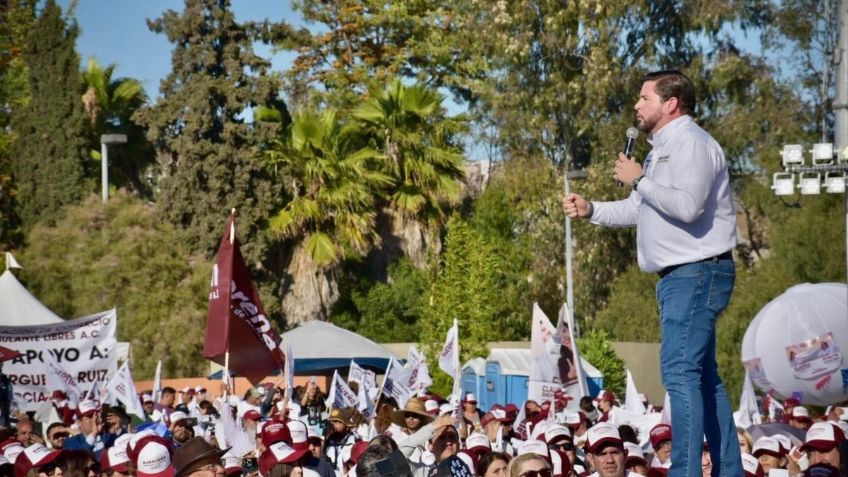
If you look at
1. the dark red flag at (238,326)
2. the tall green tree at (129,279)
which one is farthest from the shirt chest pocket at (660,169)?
the tall green tree at (129,279)

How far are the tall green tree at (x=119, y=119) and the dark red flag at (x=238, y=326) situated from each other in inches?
1222

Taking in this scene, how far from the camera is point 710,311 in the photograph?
6.14 metres

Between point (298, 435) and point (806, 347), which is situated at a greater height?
point (298, 435)

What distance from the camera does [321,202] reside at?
43281 millimetres

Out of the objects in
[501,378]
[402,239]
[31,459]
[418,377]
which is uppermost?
[402,239]

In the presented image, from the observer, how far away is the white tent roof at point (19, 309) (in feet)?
81.8

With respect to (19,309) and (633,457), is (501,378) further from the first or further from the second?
(633,457)

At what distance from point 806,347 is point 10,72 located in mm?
34888

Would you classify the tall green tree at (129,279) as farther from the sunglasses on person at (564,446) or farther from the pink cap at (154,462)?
the pink cap at (154,462)

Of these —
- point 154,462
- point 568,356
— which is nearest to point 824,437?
point 154,462

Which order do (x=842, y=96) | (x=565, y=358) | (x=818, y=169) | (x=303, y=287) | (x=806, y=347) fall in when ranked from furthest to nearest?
(x=303, y=287) < (x=842, y=96) < (x=818, y=169) < (x=806, y=347) < (x=565, y=358)

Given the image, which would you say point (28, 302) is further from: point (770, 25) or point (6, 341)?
point (770, 25)

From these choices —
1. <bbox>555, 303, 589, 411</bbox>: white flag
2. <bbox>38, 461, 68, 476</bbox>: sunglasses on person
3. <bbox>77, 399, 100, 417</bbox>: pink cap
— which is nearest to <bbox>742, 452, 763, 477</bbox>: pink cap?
<bbox>38, 461, 68, 476</bbox>: sunglasses on person

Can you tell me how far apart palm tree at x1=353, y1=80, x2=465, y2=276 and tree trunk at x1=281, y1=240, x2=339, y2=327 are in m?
2.72
